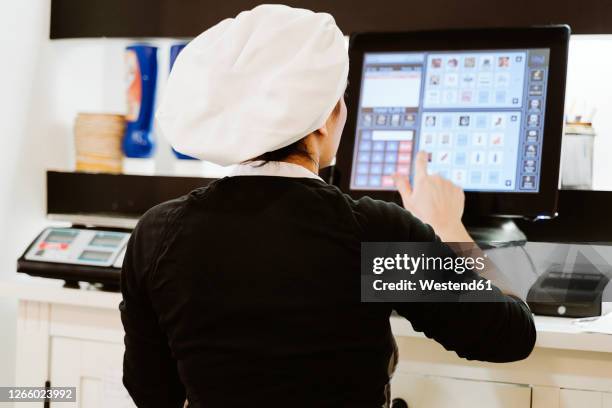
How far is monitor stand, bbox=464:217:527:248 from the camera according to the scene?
1470 mm

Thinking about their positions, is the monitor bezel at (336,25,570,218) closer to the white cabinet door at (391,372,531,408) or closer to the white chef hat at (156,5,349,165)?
the white cabinet door at (391,372,531,408)

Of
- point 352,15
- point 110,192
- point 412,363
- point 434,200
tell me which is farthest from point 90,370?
point 352,15

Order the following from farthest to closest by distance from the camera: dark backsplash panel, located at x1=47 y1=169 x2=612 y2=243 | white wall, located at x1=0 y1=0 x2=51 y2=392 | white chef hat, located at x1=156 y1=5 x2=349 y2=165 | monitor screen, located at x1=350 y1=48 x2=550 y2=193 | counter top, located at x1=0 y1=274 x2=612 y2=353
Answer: dark backsplash panel, located at x1=47 y1=169 x2=612 y2=243 → white wall, located at x1=0 y1=0 x2=51 y2=392 → monitor screen, located at x1=350 y1=48 x2=550 y2=193 → counter top, located at x1=0 y1=274 x2=612 y2=353 → white chef hat, located at x1=156 y1=5 x2=349 y2=165

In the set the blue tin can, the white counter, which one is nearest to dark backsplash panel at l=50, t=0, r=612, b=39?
the blue tin can

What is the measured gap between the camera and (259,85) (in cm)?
88

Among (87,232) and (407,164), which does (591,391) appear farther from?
(87,232)

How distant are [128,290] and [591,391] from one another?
84 centimetres

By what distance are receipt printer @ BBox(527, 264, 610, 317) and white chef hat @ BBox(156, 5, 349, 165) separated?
72cm

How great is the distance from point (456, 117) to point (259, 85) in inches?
30.2

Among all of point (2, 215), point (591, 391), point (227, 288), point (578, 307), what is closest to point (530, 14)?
point (578, 307)

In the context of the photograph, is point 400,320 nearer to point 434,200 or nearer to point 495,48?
point 434,200

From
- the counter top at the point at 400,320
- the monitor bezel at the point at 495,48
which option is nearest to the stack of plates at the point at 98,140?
the counter top at the point at 400,320

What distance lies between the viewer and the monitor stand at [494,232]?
1.47 meters

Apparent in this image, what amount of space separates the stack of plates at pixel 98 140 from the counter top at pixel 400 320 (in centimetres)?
39
